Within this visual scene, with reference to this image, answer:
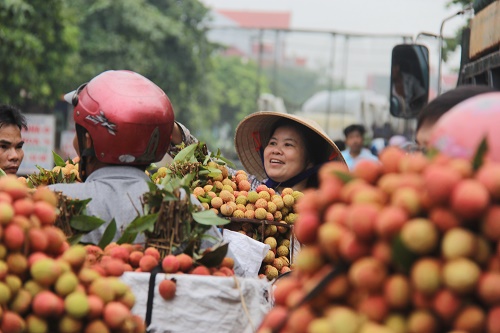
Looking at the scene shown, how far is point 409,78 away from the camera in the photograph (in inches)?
318

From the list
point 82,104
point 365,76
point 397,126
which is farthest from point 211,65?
point 82,104

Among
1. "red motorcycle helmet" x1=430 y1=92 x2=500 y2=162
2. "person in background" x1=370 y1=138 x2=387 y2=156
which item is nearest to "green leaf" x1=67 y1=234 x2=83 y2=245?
"red motorcycle helmet" x1=430 y1=92 x2=500 y2=162

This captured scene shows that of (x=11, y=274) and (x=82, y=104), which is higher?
(x=82, y=104)

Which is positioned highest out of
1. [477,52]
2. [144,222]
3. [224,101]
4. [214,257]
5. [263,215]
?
[477,52]

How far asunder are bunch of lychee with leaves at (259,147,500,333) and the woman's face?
3790mm

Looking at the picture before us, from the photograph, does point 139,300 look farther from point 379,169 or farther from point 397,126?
point 397,126

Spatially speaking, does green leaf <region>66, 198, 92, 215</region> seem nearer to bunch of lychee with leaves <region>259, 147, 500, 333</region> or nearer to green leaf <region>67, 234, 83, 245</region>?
green leaf <region>67, 234, 83, 245</region>

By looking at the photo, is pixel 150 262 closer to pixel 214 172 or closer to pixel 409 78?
pixel 214 172

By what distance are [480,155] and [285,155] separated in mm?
4014

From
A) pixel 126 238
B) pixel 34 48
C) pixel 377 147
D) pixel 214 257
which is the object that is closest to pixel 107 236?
pixel 126 238

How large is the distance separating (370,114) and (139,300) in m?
21.6

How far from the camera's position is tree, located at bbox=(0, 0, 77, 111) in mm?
17234

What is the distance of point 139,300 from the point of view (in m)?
3.45

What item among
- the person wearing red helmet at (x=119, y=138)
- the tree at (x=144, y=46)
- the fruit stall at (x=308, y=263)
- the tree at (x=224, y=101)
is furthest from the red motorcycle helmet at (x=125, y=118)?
the tree at (x=144, y=46)
